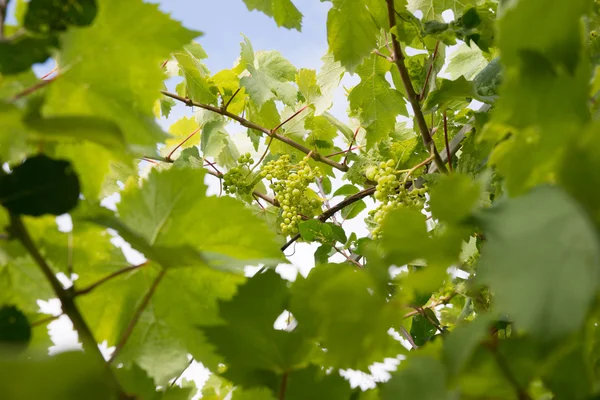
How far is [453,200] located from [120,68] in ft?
0.88

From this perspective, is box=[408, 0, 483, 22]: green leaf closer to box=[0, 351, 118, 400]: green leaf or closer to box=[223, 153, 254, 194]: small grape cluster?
box=[223, 153, 254, 194]: small grape cluster

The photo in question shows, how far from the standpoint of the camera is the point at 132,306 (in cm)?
49

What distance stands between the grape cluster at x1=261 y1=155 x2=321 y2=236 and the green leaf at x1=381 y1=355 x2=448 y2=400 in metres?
1.05

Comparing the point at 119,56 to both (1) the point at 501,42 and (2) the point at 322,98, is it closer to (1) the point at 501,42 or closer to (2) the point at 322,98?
(1) the point at 501,42

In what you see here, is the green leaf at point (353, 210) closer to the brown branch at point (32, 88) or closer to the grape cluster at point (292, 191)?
the grape cluster at point (292, 191)

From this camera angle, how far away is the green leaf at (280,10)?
4.45 ft

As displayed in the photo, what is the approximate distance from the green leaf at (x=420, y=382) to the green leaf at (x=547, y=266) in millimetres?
62

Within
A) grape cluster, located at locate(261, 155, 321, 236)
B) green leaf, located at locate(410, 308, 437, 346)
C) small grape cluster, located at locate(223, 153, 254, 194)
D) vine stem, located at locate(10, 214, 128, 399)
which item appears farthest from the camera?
small grape cluster, located at locate(223, 153, 254, 194)

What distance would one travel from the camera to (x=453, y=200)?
0.27 m

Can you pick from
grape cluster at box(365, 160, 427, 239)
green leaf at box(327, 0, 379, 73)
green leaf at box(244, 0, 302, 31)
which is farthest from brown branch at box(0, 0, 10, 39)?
green leaf at box(244, 0, 302, 31)

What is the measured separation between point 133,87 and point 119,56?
0.03 m

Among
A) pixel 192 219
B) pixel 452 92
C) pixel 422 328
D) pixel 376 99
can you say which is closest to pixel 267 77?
pixel 376 99

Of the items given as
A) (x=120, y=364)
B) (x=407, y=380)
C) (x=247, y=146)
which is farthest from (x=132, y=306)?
(x=247, y=146)

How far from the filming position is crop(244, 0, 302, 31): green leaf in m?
1.36
